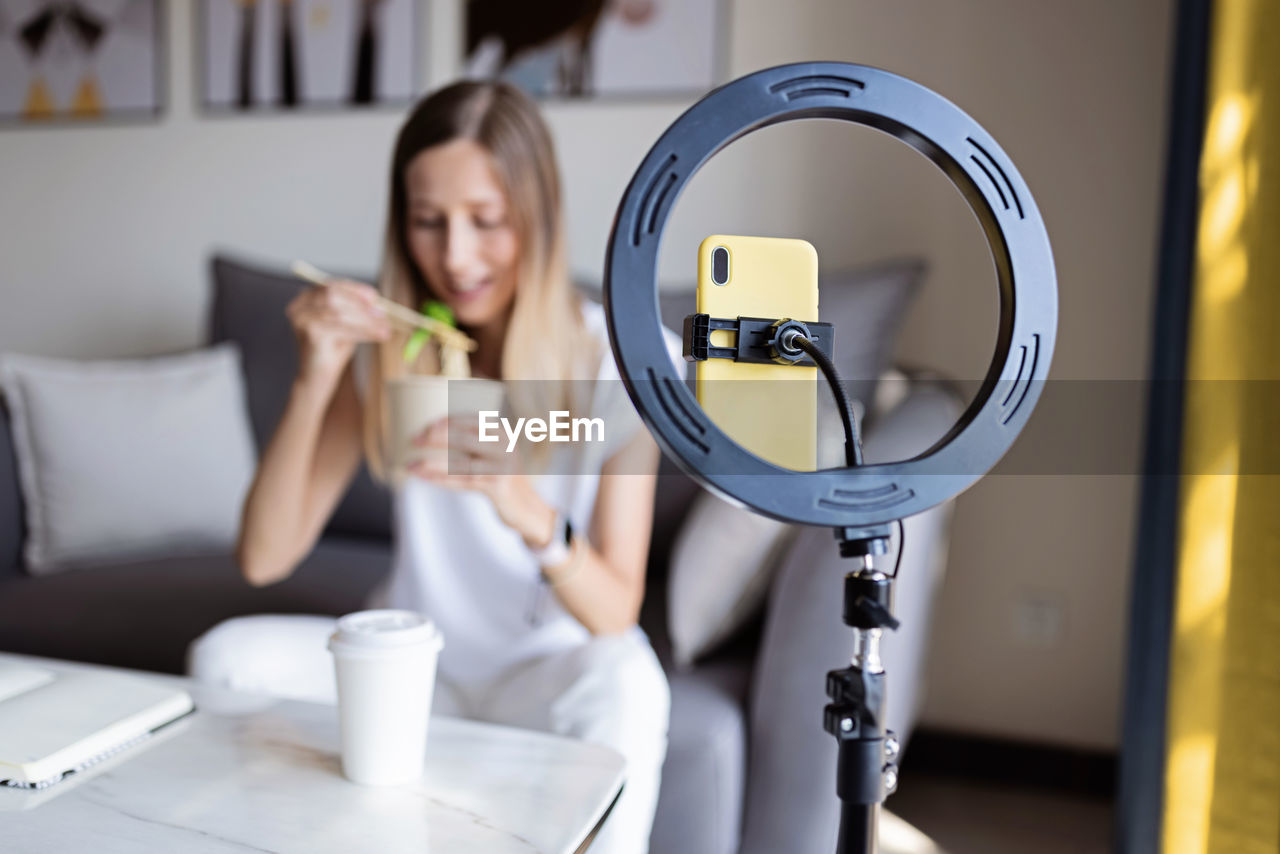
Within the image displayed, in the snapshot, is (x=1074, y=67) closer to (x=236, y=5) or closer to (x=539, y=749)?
(x=539, y=749)

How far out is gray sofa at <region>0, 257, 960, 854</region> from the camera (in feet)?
3.76

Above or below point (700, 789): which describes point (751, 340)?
above

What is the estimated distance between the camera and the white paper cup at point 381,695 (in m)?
0.62

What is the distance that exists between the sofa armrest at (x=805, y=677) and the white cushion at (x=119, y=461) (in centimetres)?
121

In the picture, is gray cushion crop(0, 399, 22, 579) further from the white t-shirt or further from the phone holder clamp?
the phone holder clamp

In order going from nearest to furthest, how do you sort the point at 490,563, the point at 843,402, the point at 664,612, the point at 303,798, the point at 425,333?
the point at 843,402 → the point at 303,798 → the point at 425,333 → the point at 490,563 → the point at 664,612

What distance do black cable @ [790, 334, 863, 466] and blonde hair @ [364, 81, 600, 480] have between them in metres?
0.69

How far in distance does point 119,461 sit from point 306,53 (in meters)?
1.06

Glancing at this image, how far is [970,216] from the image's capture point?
1812 millimetres

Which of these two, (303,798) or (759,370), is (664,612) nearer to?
(303,798)

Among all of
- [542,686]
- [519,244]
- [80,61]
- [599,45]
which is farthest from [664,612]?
[80,61]

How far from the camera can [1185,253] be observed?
1.35 meters

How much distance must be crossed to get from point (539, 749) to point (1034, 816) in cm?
140

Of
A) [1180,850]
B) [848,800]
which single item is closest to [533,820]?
[848,800]
